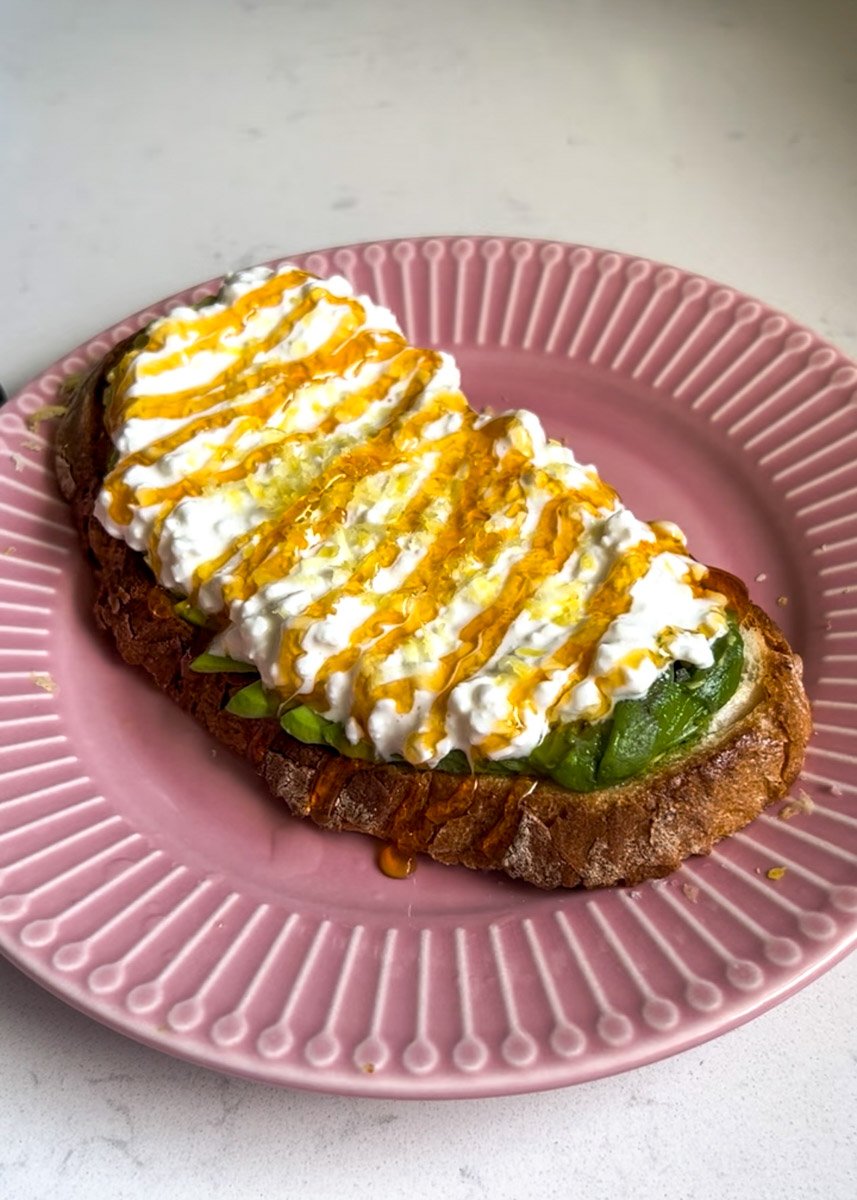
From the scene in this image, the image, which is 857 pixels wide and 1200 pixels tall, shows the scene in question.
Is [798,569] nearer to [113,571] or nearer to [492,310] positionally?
[492,310]

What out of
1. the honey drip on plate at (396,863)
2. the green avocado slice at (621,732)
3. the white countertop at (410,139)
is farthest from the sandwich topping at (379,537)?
the white countertop at (410,139)

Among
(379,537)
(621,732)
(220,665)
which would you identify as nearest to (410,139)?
(379,537)

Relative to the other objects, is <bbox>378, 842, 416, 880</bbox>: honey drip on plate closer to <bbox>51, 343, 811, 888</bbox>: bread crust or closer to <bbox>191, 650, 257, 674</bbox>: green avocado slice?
<bbox>51, 343, 811, 888</bbox>: bread crust

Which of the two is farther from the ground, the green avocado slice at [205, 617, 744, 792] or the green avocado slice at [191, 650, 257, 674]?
the green avocado slice at [205, 617, 744, 792]

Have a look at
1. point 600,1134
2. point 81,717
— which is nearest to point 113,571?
point 81,717

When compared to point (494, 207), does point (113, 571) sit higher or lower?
lower

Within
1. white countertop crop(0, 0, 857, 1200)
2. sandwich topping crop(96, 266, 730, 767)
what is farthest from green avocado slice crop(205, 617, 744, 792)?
white countertop crop(0, 0, 857, 1200)

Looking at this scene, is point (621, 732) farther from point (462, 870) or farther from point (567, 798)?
point (462, 870)
